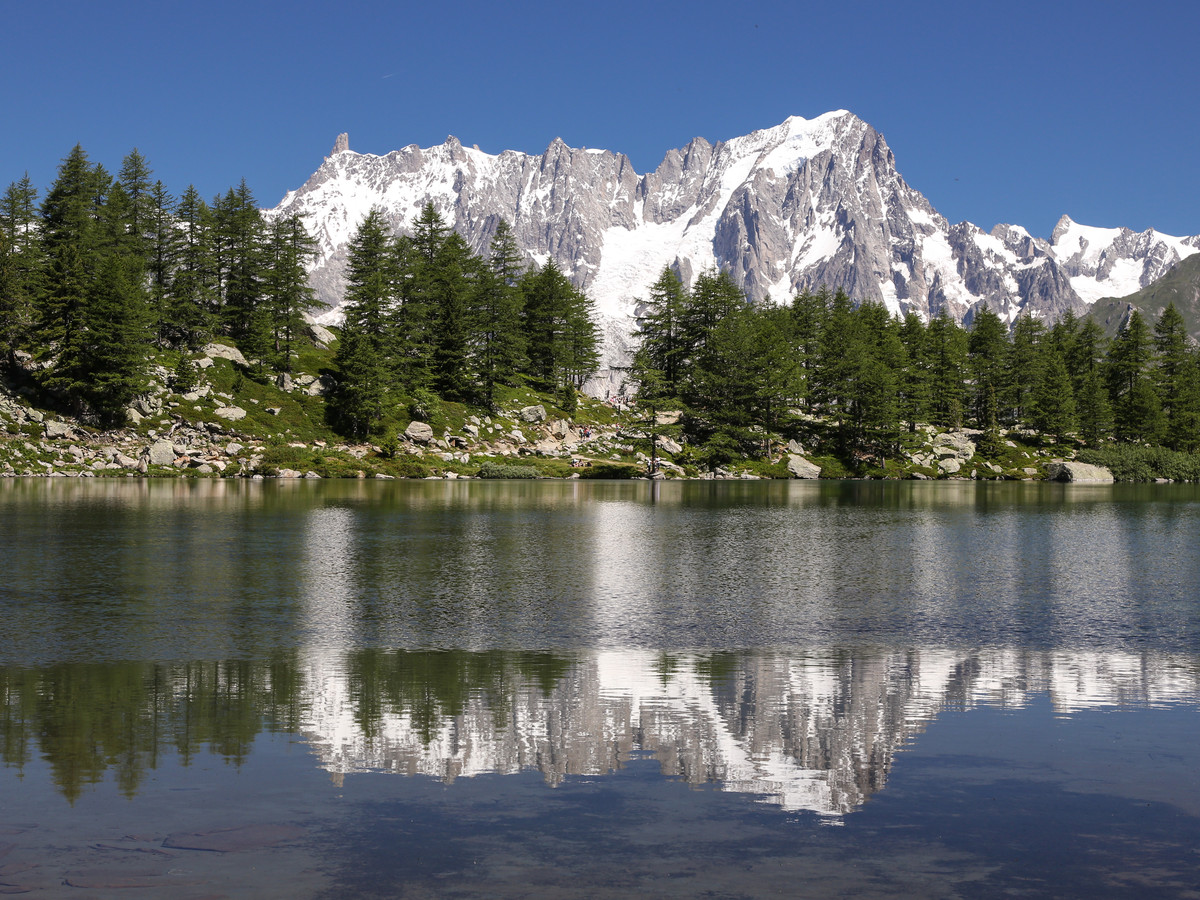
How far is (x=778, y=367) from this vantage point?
395 feet

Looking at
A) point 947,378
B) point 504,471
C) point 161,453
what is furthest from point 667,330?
point 161,453

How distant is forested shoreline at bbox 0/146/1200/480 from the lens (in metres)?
88.8

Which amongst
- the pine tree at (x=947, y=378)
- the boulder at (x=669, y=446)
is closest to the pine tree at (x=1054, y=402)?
the pine tree at (x=947, y=378)

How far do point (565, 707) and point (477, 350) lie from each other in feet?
330

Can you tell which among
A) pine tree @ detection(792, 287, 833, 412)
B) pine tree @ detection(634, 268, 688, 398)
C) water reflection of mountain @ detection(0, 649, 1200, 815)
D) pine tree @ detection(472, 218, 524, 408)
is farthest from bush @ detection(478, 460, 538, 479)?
water reflection of mountain @ detection(0, 649, 1200, 815)

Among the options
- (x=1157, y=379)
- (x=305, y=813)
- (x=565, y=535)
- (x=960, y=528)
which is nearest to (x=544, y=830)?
(x=305, y=813)

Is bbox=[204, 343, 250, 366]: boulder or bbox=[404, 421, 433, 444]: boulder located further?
bbox=[404, 421, 433, 444]: boulder

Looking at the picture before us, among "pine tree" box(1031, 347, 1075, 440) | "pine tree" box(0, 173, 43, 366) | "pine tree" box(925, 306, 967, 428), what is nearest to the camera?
"pine tree" box(0, 173, 43, 366)

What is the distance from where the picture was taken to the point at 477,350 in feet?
371

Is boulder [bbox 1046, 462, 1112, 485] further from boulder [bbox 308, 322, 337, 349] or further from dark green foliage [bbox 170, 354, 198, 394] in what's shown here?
dark green foliage [bbox 170, 354, 198, 394]

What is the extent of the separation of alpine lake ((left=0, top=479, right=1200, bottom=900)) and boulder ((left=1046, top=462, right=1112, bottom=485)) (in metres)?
96.3

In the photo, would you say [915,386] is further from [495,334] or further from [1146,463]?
[495,334]

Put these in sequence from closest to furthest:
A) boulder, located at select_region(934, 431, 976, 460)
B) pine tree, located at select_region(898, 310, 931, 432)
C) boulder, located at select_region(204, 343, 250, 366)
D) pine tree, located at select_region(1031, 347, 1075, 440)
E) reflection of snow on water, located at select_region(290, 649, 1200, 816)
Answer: reflection of snow on water, located at select_region(290, 649, 1200, 816)
boulder, located at select_region(204, 343, 250, 366)
boulder, located at select_region(934, 431, 976, 460)
pine tree, located at select_region(898, 310, 931, 432)
pine tree, located at select_region(1031, 347, 1075, 440)

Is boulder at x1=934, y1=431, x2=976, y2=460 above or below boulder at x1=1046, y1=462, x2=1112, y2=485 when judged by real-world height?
above
